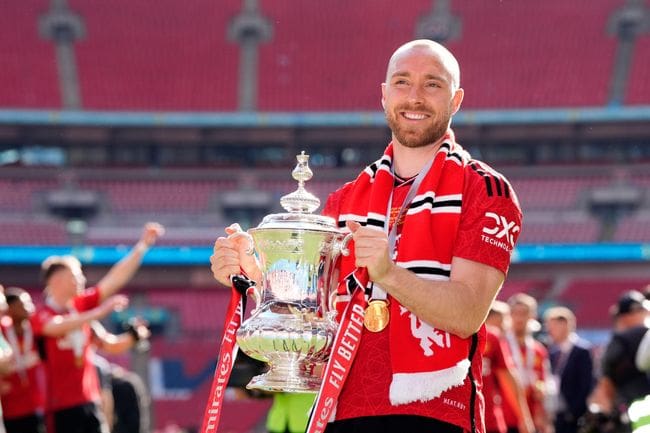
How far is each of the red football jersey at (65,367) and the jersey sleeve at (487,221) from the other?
15.4ft

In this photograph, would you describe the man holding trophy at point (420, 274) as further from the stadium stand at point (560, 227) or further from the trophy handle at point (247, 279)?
the stadium stand at point (560, 227)

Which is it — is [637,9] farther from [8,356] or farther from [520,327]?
[8,356]

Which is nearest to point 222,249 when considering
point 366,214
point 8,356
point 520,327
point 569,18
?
point 366,214

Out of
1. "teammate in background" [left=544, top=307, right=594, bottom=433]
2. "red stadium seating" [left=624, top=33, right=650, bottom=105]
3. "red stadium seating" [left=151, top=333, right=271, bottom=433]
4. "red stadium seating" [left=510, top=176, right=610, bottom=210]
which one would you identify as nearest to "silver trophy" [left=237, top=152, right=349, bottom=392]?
"teammate in background" [left=544, top=307, right=594, bottom=433]

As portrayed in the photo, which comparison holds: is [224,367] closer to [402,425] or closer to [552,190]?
[402,425]

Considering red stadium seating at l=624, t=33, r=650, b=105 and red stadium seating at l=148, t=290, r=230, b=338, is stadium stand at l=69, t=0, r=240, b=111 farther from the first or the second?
red stadium seating at l=624, t=33, r=650, b=105

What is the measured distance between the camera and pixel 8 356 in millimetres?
5676

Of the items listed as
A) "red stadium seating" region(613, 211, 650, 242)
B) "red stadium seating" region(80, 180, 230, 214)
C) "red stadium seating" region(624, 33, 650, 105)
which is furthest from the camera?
"red stadium seating" region(624, 33, 650, 105)

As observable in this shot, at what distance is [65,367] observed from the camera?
695 cm

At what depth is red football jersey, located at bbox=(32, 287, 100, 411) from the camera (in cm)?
689

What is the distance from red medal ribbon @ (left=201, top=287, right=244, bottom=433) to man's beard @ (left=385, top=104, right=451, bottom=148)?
600mm

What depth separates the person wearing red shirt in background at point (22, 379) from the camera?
6.96 m

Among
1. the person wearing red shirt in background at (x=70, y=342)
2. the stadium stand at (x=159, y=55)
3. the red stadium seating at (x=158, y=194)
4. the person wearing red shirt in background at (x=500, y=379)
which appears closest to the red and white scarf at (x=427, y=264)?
the person wearing red shirt in background at (x=70, y=342)

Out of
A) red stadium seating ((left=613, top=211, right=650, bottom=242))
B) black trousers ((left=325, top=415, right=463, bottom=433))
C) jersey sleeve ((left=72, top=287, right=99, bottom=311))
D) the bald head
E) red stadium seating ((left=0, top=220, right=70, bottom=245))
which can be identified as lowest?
red stadium seating ((left=0, top=220, right=70, bottom=245))
